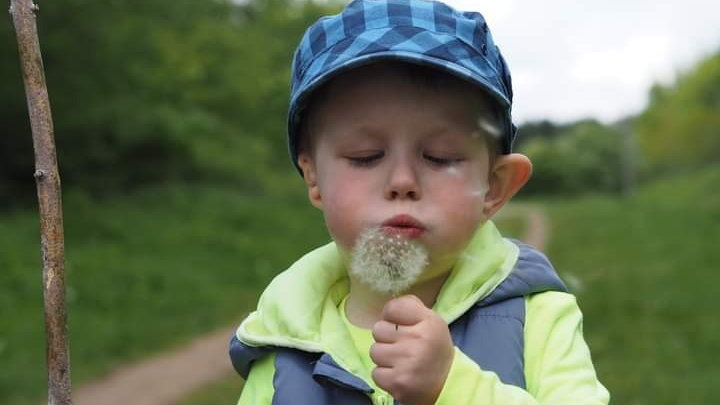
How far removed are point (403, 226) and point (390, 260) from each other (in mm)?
54

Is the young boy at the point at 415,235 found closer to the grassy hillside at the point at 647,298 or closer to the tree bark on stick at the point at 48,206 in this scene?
the tree bark on stick at the point at 48,206

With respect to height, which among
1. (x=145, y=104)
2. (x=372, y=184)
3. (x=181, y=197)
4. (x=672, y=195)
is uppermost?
(x=145, y=104)

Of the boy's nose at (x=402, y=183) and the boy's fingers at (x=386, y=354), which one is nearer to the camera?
the boy's fingers at (x=386, y=354)

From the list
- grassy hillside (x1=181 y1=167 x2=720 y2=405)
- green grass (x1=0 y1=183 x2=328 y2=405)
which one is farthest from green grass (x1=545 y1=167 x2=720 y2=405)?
green grass (x1=0 y1=183 x2=328 y2=405)

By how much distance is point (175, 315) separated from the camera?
10266 mm

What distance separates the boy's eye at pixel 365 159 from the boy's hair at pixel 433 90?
12 centimetres

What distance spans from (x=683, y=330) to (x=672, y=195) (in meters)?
17.8

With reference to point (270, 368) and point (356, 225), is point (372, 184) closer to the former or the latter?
point (356, 225)

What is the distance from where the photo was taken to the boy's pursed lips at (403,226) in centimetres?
163

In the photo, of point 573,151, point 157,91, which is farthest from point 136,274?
point 157,91

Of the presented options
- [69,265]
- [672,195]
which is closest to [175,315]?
[69,265]

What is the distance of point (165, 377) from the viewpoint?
8.42 meters

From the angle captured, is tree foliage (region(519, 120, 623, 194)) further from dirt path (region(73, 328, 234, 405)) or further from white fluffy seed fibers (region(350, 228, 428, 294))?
white fluffy seed fibers (region(350, 228, 428, 294))

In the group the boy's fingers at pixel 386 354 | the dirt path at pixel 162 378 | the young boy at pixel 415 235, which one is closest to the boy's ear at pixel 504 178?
the young boy at pixel 415 235
